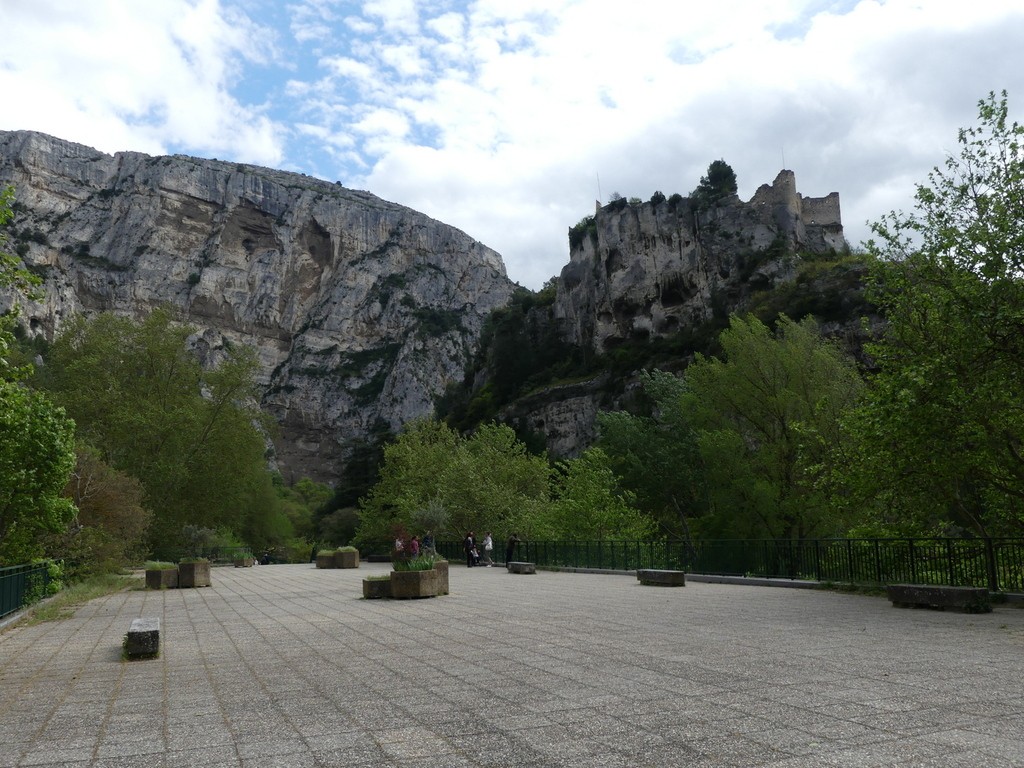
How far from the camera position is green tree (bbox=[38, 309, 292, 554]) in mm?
35781

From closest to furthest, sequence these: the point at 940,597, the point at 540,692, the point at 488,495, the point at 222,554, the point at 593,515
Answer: the point at 540,692
the point at 940,597
the point at 593,515
the point at 488,495
the point at 222,554

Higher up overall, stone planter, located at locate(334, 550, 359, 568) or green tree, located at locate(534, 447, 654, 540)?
green tree, located at locate(534, 447, 654, 540)

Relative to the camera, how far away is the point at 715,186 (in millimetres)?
83375

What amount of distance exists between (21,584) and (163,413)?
21791mm

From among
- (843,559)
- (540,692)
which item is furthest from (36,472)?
(843,559)

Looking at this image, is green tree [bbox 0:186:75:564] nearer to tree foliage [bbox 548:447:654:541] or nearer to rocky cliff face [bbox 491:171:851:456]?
tree foliage [bbox 548:447:654:541]

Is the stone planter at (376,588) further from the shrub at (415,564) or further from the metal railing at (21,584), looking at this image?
→ the metal railing at (21,584)

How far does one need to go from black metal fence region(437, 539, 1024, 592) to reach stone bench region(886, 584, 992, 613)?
207 centimetres

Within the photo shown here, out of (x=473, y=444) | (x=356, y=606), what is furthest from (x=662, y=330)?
(x=356, y=606)

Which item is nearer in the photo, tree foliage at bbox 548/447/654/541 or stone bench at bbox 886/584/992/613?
stone bench at bbox 886/584/992/613

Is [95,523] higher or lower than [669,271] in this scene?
lower

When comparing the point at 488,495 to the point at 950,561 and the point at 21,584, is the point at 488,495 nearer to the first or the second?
the point at 21,584

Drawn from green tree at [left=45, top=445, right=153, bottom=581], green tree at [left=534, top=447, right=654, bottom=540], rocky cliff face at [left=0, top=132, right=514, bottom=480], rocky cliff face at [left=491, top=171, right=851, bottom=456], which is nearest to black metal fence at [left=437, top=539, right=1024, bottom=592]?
green tree at [left=534, top=447, right=654, bottom=540]

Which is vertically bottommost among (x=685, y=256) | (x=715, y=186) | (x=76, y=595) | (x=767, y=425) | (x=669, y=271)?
(x=76, y=595)
